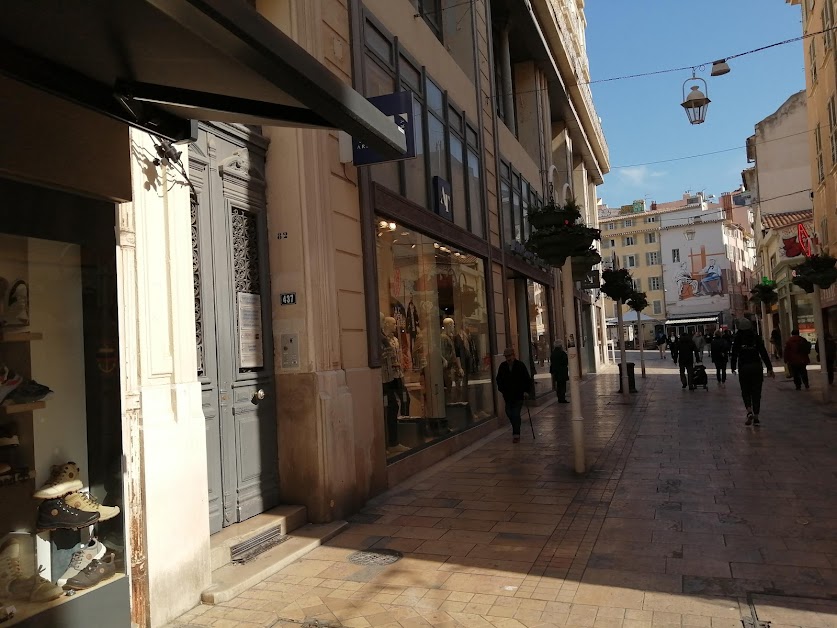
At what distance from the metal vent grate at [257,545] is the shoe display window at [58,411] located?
52.3 inches

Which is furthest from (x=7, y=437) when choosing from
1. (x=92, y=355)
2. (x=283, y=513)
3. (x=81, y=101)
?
(x=283, y=513)

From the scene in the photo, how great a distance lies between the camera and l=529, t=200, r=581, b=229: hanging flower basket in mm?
8547

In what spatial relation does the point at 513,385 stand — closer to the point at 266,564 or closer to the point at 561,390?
the point at 266,564

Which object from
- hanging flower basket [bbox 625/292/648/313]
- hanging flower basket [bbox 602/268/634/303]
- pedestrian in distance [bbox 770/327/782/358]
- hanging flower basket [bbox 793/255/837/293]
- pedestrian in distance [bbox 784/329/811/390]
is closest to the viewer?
hanging flower basket [bbox 793/255/837/293]

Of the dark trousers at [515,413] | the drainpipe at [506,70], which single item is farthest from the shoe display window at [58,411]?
the drainpipe at [506,70]

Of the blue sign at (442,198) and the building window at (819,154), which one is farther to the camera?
the building window at (819,154)

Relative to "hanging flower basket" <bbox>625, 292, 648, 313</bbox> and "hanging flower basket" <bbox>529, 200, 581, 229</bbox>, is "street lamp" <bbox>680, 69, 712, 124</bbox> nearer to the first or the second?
"hanging flower basket" <bbox>529, 200, 581, 229</bbox>

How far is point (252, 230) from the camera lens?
6.58m

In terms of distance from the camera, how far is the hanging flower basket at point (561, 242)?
334 inches

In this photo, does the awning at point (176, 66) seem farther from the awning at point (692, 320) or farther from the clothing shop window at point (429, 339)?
the awning at point (692, 320)

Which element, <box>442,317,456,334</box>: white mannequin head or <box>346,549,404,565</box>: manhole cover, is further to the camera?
<box>442,317,456,334</box>: white mannequin head

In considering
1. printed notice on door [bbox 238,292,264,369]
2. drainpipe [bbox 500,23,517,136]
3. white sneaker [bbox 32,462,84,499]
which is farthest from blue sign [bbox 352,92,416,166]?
drainpipe [bbox 500,23,517,136]

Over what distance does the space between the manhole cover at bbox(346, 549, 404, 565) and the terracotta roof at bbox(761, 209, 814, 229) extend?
2834 centimetres

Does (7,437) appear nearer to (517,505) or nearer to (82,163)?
(82,163)
